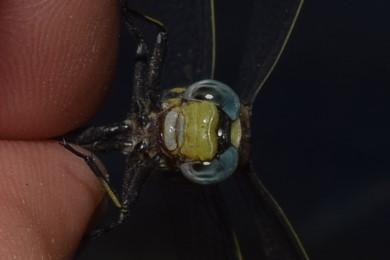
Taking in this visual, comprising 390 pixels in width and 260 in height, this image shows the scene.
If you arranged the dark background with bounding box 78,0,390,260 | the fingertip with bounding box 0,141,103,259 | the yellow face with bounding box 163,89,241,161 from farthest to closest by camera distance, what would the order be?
the dark background with bounding box 78,0,390,260 < the yellow face with bounding box 163,89,241,161 < the fingertip with bounding box 0,141,103,259

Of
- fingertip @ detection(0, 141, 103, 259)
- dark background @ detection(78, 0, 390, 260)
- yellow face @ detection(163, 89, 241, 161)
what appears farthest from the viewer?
dark background @ detection(78, 0, 390, 260)

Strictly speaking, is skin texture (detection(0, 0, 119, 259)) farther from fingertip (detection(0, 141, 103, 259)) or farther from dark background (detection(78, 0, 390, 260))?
dark background (detection(78, 0, 390, 260))

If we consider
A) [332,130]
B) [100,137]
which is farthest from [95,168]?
[332,130]

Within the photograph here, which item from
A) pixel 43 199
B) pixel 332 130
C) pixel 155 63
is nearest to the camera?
pixel 43 199

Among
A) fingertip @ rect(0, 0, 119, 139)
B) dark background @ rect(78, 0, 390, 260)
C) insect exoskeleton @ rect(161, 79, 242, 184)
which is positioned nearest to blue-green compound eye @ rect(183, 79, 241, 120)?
insect exoskeleton @ rect(161, 79, 242, 184)

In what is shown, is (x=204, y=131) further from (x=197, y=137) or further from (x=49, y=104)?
(x=49, y=104)

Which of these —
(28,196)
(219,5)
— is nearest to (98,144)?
(28,196)

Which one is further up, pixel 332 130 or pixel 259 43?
pixel 259 43
